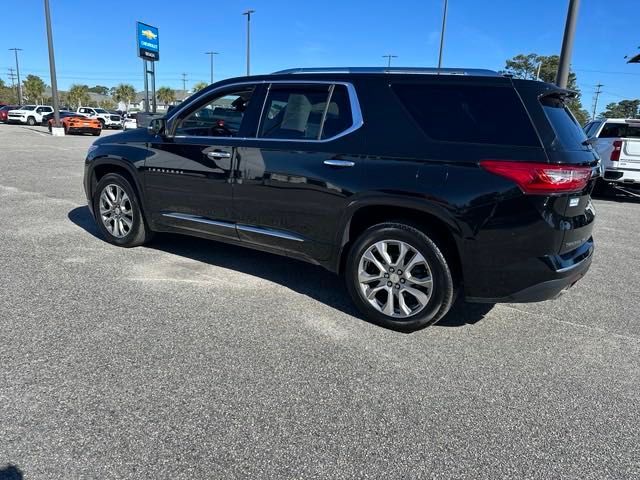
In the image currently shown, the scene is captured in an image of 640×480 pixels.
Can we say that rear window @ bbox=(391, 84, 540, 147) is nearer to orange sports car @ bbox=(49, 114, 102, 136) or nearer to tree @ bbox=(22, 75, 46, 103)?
orange sports car @ bbox=(49, 114, 102, 136)

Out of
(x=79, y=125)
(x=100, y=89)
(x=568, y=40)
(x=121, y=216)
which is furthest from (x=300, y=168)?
(x=100, y=89)

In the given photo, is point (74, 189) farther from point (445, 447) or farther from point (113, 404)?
point (445, 447)

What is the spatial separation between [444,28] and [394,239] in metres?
26.1

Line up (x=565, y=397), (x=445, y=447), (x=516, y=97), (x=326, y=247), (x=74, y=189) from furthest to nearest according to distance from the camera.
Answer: (x=74, y=189)
(x=326, y=247)
(x=516, y=97)
(x=565, y=397)
(x=445, y=447)

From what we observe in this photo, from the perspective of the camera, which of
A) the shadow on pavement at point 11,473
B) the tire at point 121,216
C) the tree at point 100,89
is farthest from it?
the tree at point 100,89

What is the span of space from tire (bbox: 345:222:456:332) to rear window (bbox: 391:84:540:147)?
28.9 inches

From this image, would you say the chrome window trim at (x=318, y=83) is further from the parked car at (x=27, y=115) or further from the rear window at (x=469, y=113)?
the parked car at (x=27, y=115)

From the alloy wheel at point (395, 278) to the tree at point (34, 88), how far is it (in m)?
104

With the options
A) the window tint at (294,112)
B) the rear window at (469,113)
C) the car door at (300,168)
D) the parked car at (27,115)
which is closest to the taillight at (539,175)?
the rear window at (469,113)

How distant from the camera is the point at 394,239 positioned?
3.52m

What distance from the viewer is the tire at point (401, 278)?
11.2ft

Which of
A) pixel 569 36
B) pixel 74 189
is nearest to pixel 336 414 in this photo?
pixel 74 189

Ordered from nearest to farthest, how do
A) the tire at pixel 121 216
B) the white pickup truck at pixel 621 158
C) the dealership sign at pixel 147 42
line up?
the tire at pixel 121 216, the white pickup truck at pixel 621 158, the dealership sign at pixel 147 42

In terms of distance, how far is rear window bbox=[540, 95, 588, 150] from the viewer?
315cm
